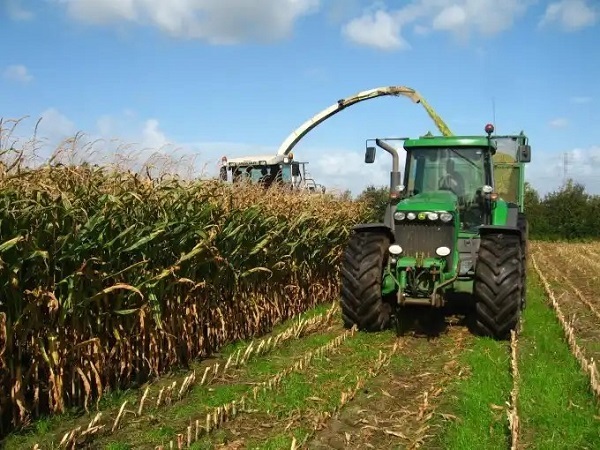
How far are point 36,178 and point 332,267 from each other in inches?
272

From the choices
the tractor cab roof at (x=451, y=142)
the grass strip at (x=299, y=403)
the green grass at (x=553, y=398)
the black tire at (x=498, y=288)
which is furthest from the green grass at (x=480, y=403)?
the tractor cab roof at (x=451, y=142)

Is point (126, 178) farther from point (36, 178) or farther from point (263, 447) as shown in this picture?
point (263, 447)

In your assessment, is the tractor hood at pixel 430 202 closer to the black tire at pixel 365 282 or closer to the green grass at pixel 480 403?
the black tire at pixel 365 282

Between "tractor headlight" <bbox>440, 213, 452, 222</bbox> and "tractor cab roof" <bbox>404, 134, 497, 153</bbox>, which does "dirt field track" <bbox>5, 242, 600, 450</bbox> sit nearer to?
"tractor headlight" <bbox>440, 213, 452, 222</bbox>

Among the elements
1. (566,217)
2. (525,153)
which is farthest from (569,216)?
(525,153)

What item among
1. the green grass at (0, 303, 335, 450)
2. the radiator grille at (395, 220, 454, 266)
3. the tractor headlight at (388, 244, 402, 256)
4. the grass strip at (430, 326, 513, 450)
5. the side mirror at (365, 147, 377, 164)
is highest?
the side mirror at (365, 147, 377, 164)

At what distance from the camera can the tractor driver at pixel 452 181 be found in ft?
29.3

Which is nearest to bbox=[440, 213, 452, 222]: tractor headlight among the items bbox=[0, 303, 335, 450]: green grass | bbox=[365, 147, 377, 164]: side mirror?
bbox=[365, 147, 377, 164]: side mirror

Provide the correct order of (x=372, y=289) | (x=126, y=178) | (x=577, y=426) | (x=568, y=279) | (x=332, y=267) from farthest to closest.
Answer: (x=568, y=279) → (x=332, y=267) → (x=372, y=289) → (x=126, y=178) → (x=577, y=426)

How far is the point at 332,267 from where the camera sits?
11250 millimetres

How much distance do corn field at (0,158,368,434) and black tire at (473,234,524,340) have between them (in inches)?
102

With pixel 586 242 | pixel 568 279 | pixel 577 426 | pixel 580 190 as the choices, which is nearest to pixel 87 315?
pixel 577 426

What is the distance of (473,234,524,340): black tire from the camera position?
23.9 ft

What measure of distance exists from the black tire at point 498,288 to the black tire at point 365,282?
3.64 feet
